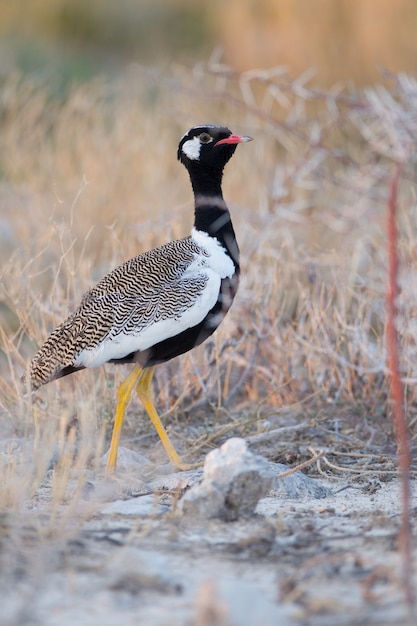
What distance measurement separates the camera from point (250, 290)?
5.55m

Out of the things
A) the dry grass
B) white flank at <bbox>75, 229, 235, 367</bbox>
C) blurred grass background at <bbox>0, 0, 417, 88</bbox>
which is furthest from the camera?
blurred grass background at <bbox>0, 0, 417, 88</bbox>

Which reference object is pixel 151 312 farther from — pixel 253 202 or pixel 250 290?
pixel 253 202

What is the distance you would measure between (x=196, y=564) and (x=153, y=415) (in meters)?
1.61

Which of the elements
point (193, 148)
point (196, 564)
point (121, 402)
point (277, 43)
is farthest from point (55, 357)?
point (277, 43)

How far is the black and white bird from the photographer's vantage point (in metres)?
4.16

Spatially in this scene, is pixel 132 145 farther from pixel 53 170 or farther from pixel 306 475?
pixel 306 475

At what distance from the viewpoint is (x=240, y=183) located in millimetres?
7969

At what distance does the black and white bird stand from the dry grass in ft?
0.53

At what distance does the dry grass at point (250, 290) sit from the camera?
327 cm

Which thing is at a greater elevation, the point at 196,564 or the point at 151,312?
the point at 151,312

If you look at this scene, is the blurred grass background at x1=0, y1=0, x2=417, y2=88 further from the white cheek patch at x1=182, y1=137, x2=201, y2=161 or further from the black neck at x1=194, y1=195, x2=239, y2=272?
the black neck at x1=194, y1=195, x2=239, y2=272

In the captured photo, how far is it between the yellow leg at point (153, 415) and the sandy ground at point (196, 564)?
1.97 ft

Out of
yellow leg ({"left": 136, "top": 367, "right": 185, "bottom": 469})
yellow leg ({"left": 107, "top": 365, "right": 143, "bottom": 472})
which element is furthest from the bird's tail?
yellow leg ({"left": 136, "top": 367, "right": 185, "bottom": 469})

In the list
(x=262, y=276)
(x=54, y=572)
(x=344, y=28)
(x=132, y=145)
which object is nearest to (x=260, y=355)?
(x=262, y=276)
